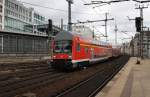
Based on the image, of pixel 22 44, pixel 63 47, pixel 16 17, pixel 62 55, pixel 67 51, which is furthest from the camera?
pixel 16 17

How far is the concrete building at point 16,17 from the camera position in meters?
116

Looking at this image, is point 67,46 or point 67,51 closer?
point 67,51

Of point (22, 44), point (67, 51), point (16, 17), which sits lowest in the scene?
point (67, 51)

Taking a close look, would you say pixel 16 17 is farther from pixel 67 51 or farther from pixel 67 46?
pixel 67 51

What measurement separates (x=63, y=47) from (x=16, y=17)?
4189 inches

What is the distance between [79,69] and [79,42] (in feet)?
11.3

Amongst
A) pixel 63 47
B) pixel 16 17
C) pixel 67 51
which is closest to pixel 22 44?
pixel 63 47

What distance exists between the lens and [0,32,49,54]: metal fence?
43.1 metres

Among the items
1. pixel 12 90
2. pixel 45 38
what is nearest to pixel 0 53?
pixel 45 38

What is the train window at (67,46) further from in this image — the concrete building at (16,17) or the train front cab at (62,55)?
the concrete building at (16,17)

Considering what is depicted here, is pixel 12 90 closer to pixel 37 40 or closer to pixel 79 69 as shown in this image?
pixel 79 69

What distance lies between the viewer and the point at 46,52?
56.4 m

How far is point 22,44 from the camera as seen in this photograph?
4750 cm

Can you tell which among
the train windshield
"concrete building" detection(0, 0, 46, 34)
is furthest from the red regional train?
"concrete building" detection(0, 0, 46, 34)
